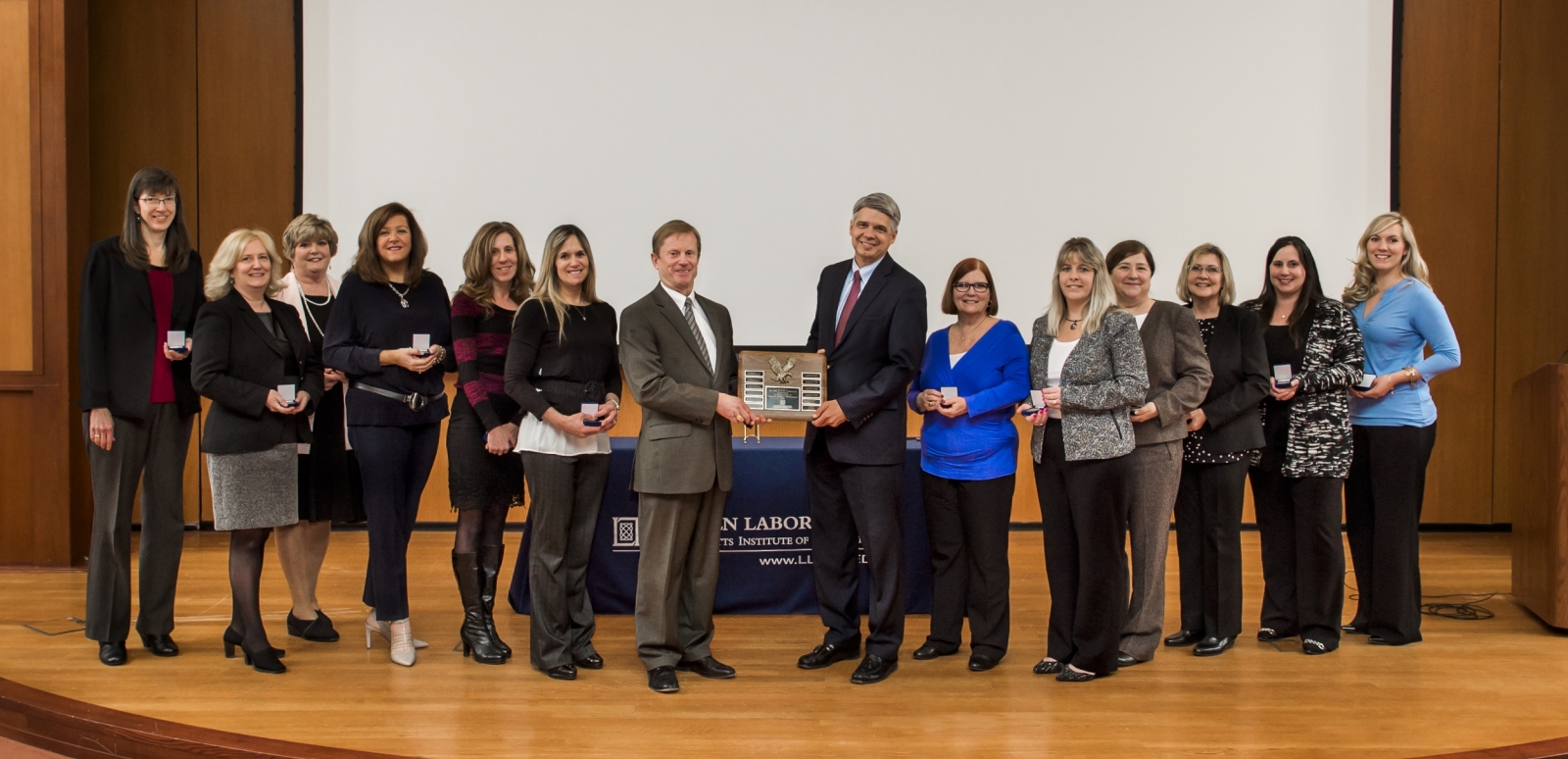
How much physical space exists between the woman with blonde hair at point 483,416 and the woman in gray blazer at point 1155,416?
207 cm

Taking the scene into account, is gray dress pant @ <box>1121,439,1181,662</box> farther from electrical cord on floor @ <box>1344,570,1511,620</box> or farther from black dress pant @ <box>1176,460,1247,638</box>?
electrical cord on floor @ <box>1344,570,1511,620</box>

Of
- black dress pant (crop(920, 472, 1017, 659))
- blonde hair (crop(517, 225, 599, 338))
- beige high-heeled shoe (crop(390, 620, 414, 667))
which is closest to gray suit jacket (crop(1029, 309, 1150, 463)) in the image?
black dress pant (crop(920, 472, 1017, 659))

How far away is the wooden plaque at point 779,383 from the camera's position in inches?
138

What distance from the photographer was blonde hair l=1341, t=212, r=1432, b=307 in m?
4.10

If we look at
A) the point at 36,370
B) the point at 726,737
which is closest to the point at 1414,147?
the point at 726,737

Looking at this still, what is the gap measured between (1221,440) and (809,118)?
3.38 m

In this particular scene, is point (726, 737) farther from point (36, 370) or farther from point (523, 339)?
point (36, 370)

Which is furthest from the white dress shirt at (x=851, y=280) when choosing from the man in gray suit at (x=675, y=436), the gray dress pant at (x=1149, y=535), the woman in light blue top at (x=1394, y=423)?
the woman in light blue top at (x=1394, y=423)

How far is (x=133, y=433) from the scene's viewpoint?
3.77 metres

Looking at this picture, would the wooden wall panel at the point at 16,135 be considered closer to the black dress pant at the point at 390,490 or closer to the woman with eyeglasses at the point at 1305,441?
the black dress pant at the point at 390,490

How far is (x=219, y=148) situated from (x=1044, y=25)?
5.00 metres

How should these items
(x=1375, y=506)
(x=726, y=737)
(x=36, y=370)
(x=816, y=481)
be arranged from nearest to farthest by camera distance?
1. (x=726, y=737)
2. (x=816, y=481)
3. (x=1375, y=506)
4. (x=36, y=370)

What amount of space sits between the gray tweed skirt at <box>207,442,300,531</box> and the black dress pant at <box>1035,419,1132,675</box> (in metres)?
2.56

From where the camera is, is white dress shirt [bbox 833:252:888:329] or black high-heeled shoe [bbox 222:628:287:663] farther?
black high-heeled shoe [bbox 222:628:287:663]
